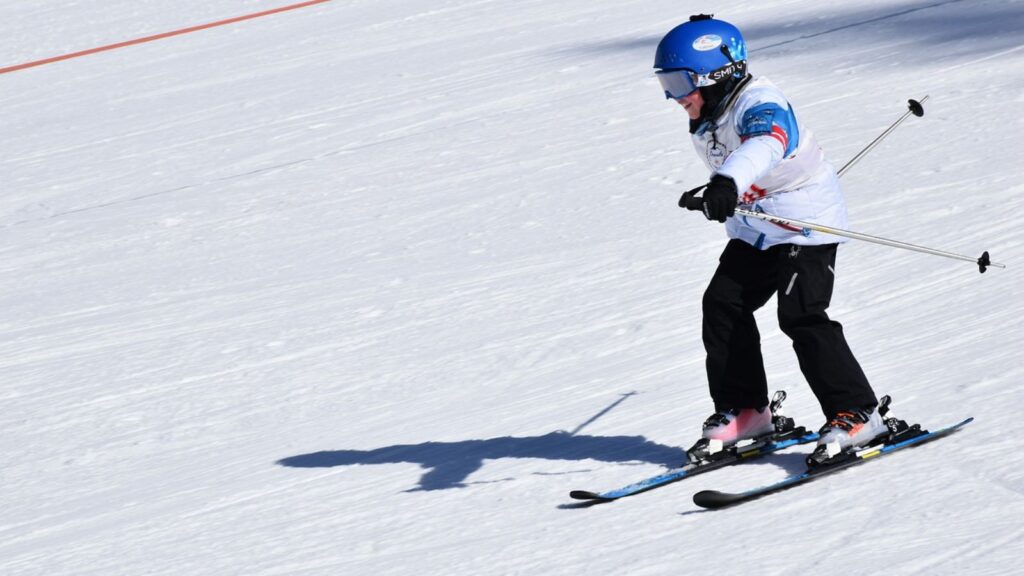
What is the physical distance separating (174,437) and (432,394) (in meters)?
0.97

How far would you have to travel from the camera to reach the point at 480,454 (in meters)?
4.57

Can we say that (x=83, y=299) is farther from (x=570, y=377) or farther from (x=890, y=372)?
(x=890, y=372)

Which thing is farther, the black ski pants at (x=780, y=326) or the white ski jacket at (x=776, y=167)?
the black ski pants at (x=780, y=326)

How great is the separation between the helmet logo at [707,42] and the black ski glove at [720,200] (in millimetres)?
467

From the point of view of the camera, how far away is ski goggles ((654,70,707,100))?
3.62 metres

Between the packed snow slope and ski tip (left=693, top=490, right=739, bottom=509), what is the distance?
43 mm

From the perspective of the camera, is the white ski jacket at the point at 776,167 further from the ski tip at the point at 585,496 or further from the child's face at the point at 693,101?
the ski tip at the point at 585,496

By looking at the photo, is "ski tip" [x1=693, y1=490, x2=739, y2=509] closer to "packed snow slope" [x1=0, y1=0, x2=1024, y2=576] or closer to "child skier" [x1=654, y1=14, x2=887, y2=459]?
"packed snow slope" [x1=0, y1=0, x2=1024, y2=576]

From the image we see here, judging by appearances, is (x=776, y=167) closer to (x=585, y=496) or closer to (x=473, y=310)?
(x=585, y=496)

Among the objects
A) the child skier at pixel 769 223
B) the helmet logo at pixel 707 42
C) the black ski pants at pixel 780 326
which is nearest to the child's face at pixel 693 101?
the child skier at pixel 769 223

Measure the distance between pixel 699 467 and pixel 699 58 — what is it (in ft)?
3.70

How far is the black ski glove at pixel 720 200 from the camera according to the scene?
10.6 feet

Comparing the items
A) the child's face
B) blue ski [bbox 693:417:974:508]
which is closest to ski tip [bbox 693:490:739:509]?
blue ski [bbox 693:417:974:508]

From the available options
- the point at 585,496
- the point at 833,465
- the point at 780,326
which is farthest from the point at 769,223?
the point at 585,496
